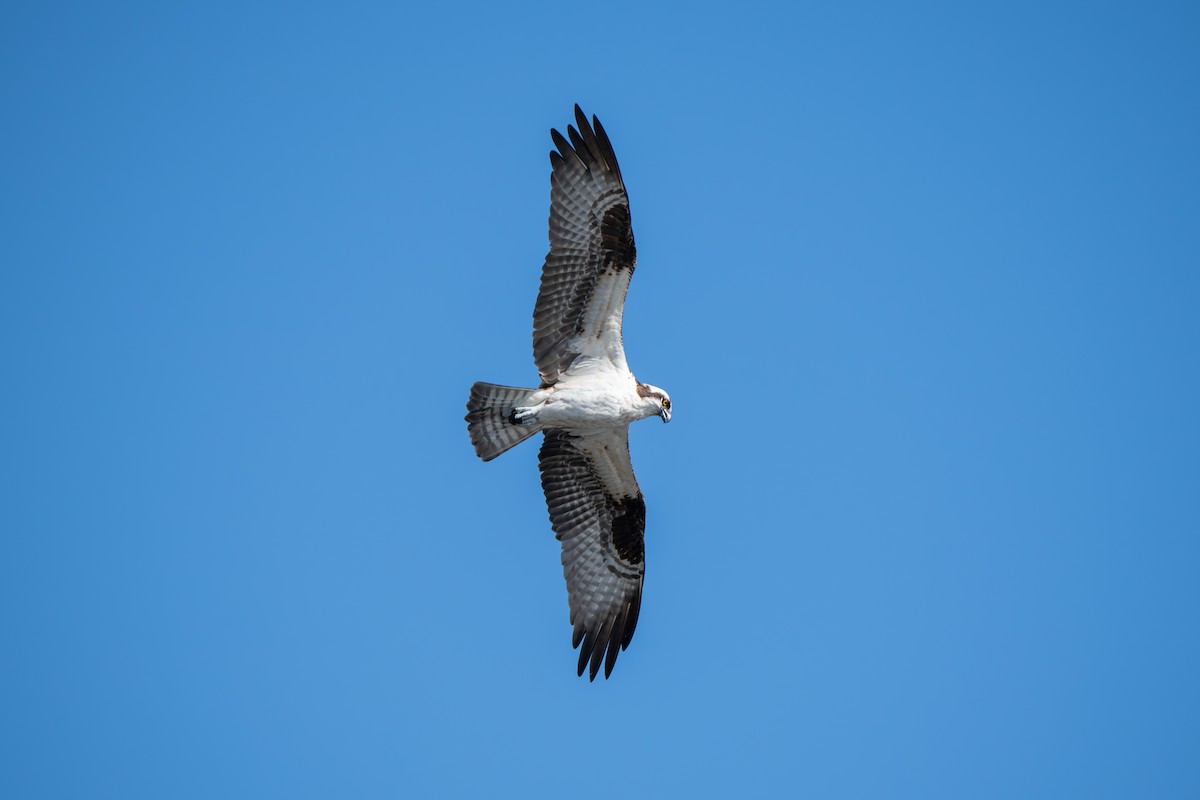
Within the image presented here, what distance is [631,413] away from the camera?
1169 centimetres

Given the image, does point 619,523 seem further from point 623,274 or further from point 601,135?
point 601,135

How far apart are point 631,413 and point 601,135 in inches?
101

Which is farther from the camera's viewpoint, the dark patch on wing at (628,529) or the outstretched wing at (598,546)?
the dark patch on wing at (628,529)

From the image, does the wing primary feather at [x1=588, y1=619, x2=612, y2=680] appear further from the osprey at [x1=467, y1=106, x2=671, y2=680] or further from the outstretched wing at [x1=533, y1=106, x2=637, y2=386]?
the outstretched wing at [x1=533, y1=106, x2=637, y2=386]

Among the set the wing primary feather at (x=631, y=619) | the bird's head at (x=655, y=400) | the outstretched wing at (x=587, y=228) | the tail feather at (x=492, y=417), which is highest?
the outstretched wing at (x=587, y=228)

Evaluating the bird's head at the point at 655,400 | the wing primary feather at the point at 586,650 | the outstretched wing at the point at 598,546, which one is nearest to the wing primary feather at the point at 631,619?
the outstretched wing at the point at 598,546

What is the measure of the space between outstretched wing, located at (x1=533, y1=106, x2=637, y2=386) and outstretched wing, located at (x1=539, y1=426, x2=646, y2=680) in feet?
6.07

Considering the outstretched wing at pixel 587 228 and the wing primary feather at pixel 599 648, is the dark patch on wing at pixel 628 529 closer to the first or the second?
the wing primary feather at pixel 599 648

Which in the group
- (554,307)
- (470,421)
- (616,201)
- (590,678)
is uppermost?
(616,201)

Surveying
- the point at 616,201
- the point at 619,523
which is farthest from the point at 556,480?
the point at 616,201

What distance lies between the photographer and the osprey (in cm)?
1127

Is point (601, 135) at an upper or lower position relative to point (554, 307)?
upper

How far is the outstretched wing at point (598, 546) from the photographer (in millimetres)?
12484

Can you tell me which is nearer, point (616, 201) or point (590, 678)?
point (616, 201)
